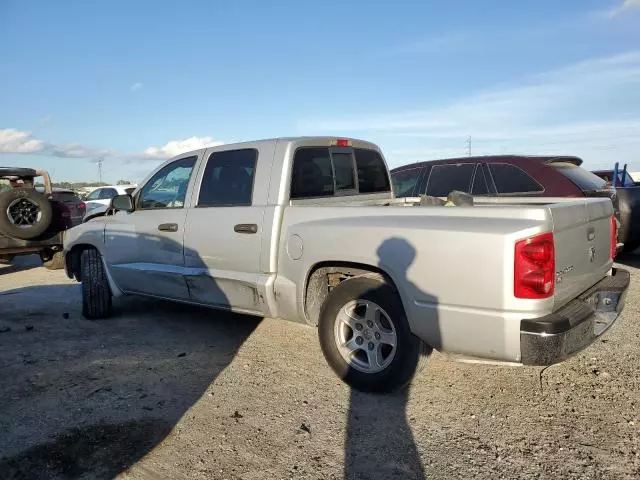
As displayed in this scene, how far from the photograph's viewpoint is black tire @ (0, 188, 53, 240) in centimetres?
802

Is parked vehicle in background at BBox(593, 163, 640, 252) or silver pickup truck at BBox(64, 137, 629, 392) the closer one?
silver pickup truck at BBox(64, 137, 629, 392)

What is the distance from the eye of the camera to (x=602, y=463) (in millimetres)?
2795

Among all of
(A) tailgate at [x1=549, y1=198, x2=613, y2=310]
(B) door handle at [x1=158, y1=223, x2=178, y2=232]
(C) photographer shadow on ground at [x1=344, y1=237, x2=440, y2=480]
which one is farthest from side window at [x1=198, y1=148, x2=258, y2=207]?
(A) tailgate at [x1=549, y1=198, x2=613, y2=310]

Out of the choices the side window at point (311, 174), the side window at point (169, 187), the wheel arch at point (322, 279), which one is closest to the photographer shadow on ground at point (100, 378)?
the side window at point (169, 187)

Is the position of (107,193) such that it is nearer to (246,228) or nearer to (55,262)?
(55,262)

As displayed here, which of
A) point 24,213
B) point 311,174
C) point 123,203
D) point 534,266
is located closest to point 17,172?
point 24,213

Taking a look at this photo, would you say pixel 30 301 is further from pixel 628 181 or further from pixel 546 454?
pixel 628 181

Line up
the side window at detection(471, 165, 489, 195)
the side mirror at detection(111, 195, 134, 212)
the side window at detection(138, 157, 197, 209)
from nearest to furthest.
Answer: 1. the side window at detection(138, 157, 197, 209)
2. the side mirror at detection(111, 195, 134, 212)
3. the side window at detection(471, 165, 489, 195)

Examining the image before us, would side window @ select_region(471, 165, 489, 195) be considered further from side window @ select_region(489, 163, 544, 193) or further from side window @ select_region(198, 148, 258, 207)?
side window @ select_region(198, 148, 258, 207)

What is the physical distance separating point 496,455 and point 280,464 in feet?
4.03

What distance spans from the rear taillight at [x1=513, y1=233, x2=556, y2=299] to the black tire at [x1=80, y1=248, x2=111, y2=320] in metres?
4.66

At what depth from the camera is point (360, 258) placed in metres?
3.59

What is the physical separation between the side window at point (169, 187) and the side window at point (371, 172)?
1.64 meters

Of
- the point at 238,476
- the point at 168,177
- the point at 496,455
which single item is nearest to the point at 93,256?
the point at 168,177
